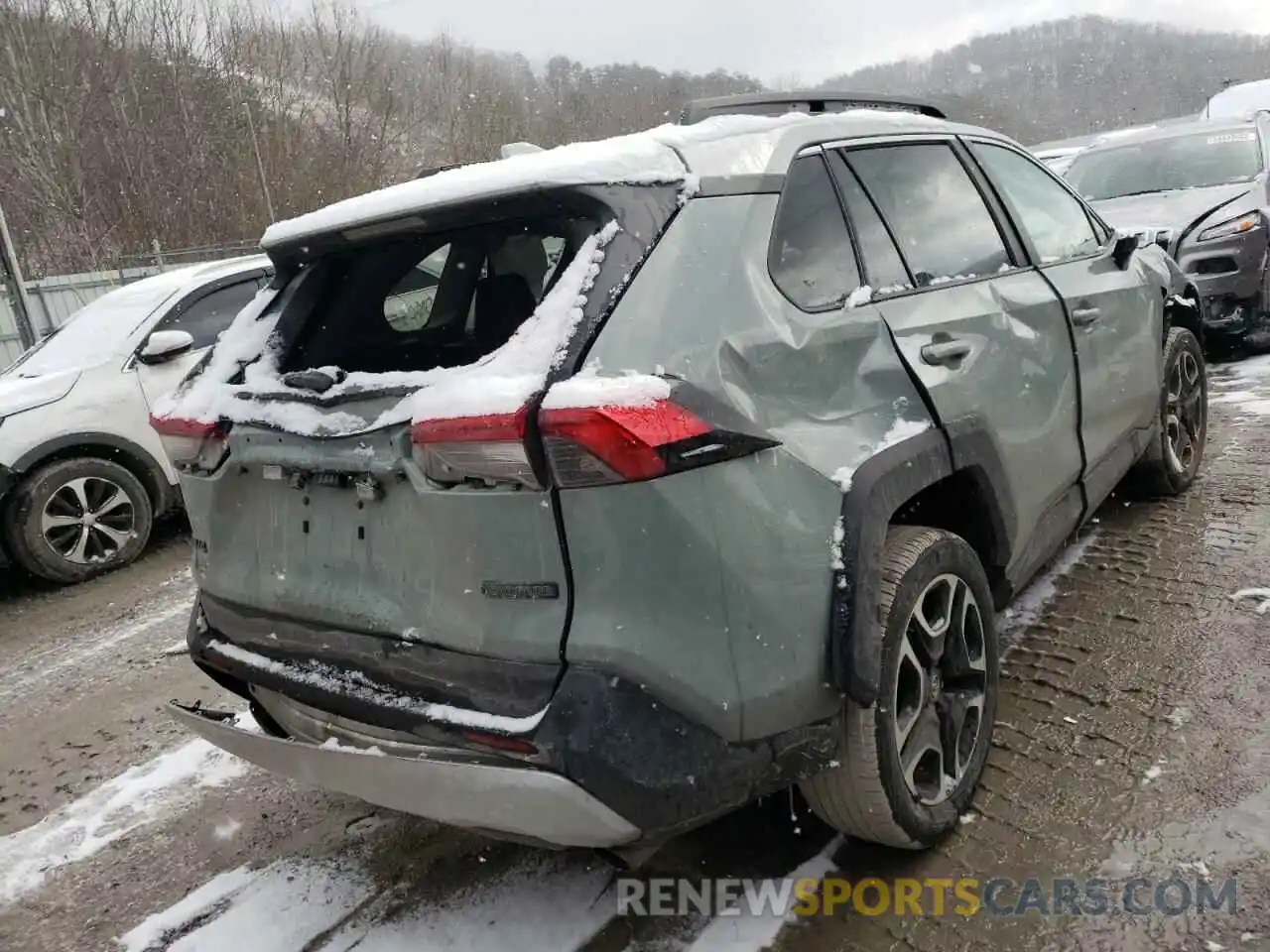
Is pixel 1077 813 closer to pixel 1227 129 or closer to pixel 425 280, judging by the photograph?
pixel 425 280

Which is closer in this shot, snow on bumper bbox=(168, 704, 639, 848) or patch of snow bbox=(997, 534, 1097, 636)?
snow on bumper bbox=(168, 704, 639, 848)

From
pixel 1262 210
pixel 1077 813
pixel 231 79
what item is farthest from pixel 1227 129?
pixel 231 79

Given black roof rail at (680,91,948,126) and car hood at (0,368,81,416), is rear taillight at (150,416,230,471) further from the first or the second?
car hood at (0,368,81,416)

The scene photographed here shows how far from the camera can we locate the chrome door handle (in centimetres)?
239

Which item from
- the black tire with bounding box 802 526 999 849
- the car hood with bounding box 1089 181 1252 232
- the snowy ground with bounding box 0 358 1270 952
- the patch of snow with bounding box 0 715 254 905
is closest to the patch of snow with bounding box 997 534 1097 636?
the snowy ground with bounding box 0 358 1270 952

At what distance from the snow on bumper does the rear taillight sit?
2.46 feet

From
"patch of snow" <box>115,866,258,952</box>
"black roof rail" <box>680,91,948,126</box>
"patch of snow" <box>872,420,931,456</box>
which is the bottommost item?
"patch of snow" <box>115,866,258,952</box>

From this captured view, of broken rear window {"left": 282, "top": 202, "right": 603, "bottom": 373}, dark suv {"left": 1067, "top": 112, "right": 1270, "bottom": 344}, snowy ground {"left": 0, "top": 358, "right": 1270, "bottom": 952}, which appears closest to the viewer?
snowy ground {"left": 0, "top": 358, "right": 1270, "bottom": 952}

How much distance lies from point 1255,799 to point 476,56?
153 feet

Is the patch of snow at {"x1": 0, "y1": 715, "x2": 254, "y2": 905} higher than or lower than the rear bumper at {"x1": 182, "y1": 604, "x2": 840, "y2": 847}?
lower

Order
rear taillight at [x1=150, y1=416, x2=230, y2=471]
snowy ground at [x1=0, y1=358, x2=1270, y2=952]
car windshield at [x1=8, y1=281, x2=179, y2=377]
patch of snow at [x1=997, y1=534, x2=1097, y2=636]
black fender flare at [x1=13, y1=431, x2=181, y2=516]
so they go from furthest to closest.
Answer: car windshield at [x1=8, y1=281, x2=179, y2=377], black fender flare at [x1=13, y1=431, x2=181, y2=516], patch of snow at [x1=997, y1=534, x2=1097, y2=636], rear taillight at [x1=150, y1=416, x2=230, y2=471], snowy ground at [x1=0, y1=358, x2=1270, y2=952]

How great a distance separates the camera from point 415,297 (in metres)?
2.85

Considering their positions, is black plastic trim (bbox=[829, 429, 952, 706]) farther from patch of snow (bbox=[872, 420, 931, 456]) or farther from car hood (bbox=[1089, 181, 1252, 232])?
car hood (bbox=[1089, 181, 1252, 232])

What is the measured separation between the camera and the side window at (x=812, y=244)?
216 centimetres
